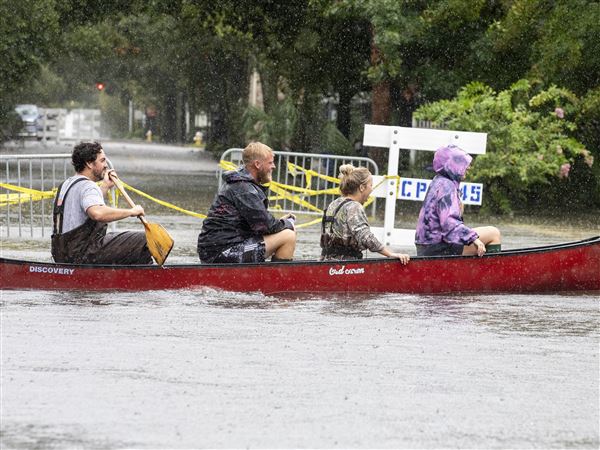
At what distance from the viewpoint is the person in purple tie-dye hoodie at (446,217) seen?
1216cm

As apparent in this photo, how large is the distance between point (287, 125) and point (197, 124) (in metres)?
58.9

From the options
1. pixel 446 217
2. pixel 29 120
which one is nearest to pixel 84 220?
pixel 446 217

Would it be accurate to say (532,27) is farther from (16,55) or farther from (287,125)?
(16,55)

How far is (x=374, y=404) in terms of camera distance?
7176mm

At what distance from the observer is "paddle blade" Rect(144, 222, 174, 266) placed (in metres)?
11.7

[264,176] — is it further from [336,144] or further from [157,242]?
[336,144]

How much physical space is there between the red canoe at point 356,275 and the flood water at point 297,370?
108mm

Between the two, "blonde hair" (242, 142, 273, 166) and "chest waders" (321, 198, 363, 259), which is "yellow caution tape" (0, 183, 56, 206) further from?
"blonde hair" (242, 142, 273, 166)

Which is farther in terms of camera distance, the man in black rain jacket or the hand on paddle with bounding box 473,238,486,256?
the hand on paddle with bounding box 473,238,486,256

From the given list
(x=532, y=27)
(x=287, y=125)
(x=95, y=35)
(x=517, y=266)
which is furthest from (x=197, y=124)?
(x=517, y=266)

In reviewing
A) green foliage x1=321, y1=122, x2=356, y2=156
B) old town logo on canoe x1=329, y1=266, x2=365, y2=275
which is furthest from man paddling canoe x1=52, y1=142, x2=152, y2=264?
green foliage x1=321, y1=122, x2=356, y2=156

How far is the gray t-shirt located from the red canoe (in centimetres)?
42

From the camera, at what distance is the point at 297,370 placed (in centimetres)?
814

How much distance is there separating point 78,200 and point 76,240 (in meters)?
0.34
